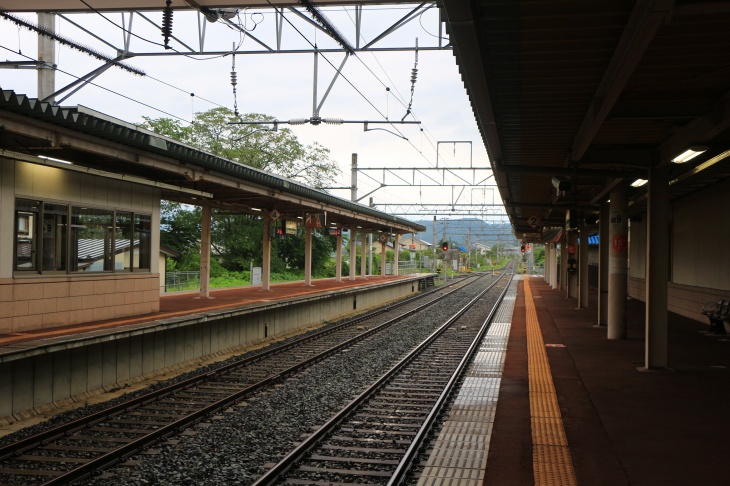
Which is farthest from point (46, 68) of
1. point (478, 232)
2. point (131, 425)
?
point (478, 232)

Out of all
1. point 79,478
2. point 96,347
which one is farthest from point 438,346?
point 79,478

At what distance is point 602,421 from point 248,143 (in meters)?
35.6

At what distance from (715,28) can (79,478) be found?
21.9 feet

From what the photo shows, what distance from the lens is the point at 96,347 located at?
9.74 m

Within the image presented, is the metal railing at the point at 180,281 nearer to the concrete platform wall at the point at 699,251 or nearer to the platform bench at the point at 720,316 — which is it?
the concrete platform wall at the point at 699,251

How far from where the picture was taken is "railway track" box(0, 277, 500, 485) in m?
6.03

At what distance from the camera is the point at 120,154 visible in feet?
34.8

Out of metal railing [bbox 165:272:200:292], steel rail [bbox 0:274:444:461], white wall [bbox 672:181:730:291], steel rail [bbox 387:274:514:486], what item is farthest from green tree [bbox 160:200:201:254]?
steel rail [bbox 387:274:514:486]

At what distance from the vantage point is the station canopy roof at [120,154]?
852cm

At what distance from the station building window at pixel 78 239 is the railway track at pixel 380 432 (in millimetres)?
5143

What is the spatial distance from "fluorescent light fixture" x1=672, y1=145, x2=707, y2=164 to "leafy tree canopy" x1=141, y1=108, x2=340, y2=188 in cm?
2856

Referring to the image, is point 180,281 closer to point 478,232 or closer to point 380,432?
point 380,432

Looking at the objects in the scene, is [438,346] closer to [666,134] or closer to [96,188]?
[666,134]

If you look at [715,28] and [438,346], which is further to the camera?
[438,346]
